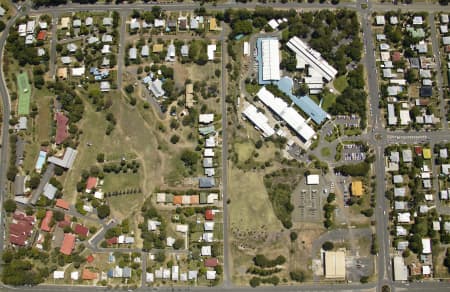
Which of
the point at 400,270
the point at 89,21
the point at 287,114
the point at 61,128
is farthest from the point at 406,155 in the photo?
the point at 89,21

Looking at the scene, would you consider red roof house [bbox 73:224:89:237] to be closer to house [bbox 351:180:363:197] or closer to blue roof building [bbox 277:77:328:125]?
blue roof building [bbox 277:77:328:125]

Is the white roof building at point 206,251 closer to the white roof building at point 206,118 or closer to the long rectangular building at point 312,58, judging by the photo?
the white roof building at point 206,118

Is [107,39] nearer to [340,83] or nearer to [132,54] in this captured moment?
[132,54]

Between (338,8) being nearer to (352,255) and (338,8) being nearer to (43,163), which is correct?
(352,255)

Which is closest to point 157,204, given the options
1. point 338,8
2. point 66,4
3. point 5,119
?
point 5,119

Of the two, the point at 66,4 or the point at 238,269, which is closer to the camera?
the point at 238,269

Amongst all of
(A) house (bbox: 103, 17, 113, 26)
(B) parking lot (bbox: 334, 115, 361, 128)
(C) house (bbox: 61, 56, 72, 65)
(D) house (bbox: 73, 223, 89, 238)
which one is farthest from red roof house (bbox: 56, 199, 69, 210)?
(B) parking lot (bbox: 334, 115, 361, 128)

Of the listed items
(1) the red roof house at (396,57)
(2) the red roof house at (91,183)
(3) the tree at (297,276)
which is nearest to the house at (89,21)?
(2) the red roof house at (91,183)
